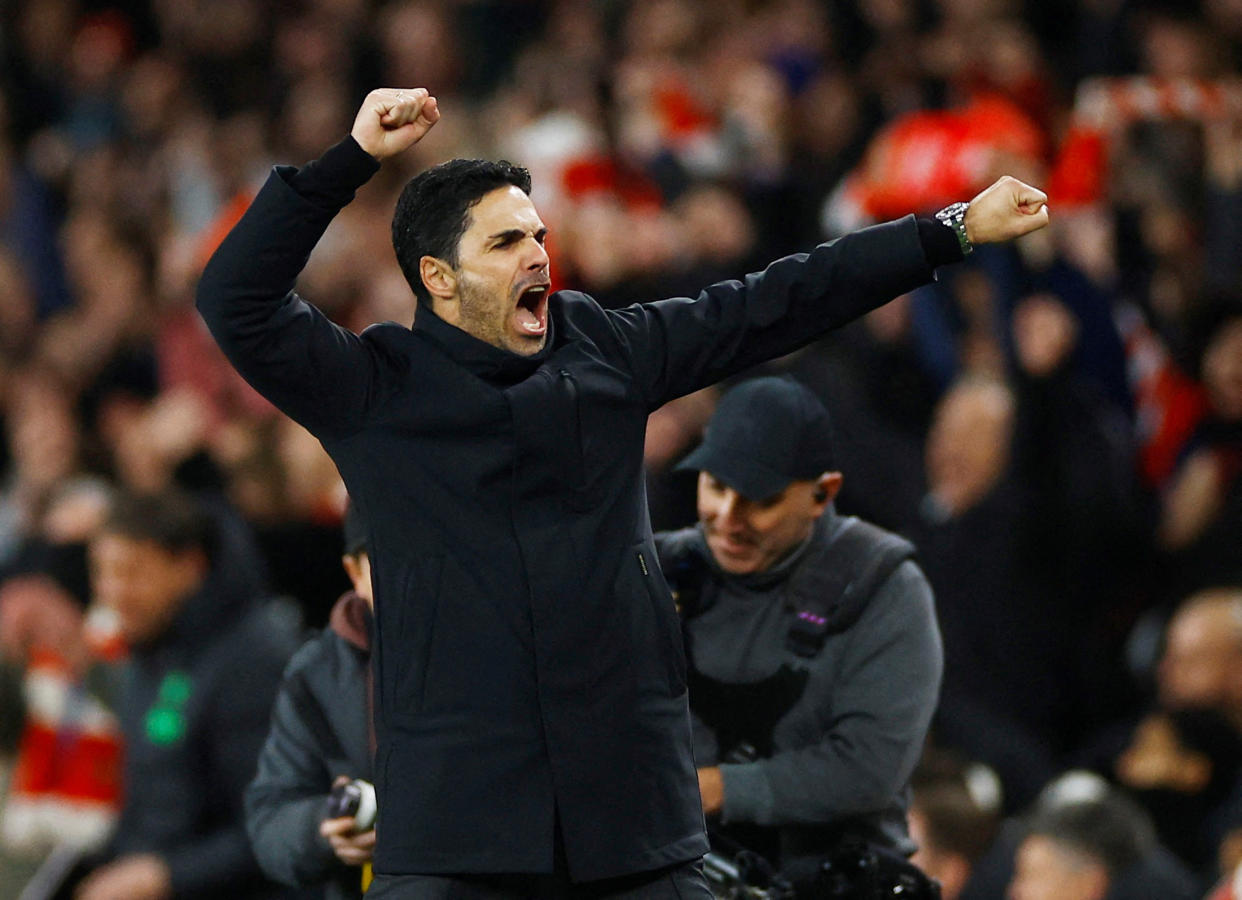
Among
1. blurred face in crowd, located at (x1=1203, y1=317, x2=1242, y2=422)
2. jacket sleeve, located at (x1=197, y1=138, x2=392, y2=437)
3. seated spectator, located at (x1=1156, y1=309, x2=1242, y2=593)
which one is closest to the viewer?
jacket sleeve, located at (x1=197, y1=138, x2=392, y2=437)

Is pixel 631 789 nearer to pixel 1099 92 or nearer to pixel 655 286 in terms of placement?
pixel 655 286

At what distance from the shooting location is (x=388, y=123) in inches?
114

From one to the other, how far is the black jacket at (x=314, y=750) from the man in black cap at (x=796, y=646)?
62 cm

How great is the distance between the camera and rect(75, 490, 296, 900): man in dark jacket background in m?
5.16

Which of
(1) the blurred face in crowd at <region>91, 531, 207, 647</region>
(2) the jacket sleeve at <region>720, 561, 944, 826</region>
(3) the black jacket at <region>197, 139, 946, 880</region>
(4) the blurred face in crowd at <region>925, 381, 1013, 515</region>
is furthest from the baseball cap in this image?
(4) the blurred face in crowd at <region>925, 381, 1013, 515</region>

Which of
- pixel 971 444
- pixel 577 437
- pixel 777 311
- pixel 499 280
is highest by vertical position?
pixel 499 280

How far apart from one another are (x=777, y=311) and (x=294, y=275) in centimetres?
75

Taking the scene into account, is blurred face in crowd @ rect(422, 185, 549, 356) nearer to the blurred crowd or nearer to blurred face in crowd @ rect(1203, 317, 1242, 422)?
the blurred crowd

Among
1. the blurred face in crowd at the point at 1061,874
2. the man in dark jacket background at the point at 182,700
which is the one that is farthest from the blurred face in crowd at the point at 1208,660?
the man in dark jacket background at the point at 182,700

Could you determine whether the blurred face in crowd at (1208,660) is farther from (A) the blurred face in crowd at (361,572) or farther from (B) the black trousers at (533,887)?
(B) the black trousers at (533,887)

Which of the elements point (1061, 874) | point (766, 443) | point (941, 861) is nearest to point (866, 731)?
point (766, 443)

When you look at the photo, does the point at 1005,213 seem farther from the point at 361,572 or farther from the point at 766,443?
the point at 361,572

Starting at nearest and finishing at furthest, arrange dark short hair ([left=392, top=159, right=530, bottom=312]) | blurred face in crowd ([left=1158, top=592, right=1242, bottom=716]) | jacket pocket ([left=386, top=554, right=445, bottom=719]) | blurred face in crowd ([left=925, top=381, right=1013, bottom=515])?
jacket pocket ([left=386, top=554, right=445, bottom=719]) → dark short hair ([left=392, top=159, right=530, bottom=312]) → blurred face in crowd ([left=1158, top=592, right=1242, bottom=716]) → blurred face in crowd ([left=925, top=381, right=1013, bottom=515])

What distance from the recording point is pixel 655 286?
751 cm
